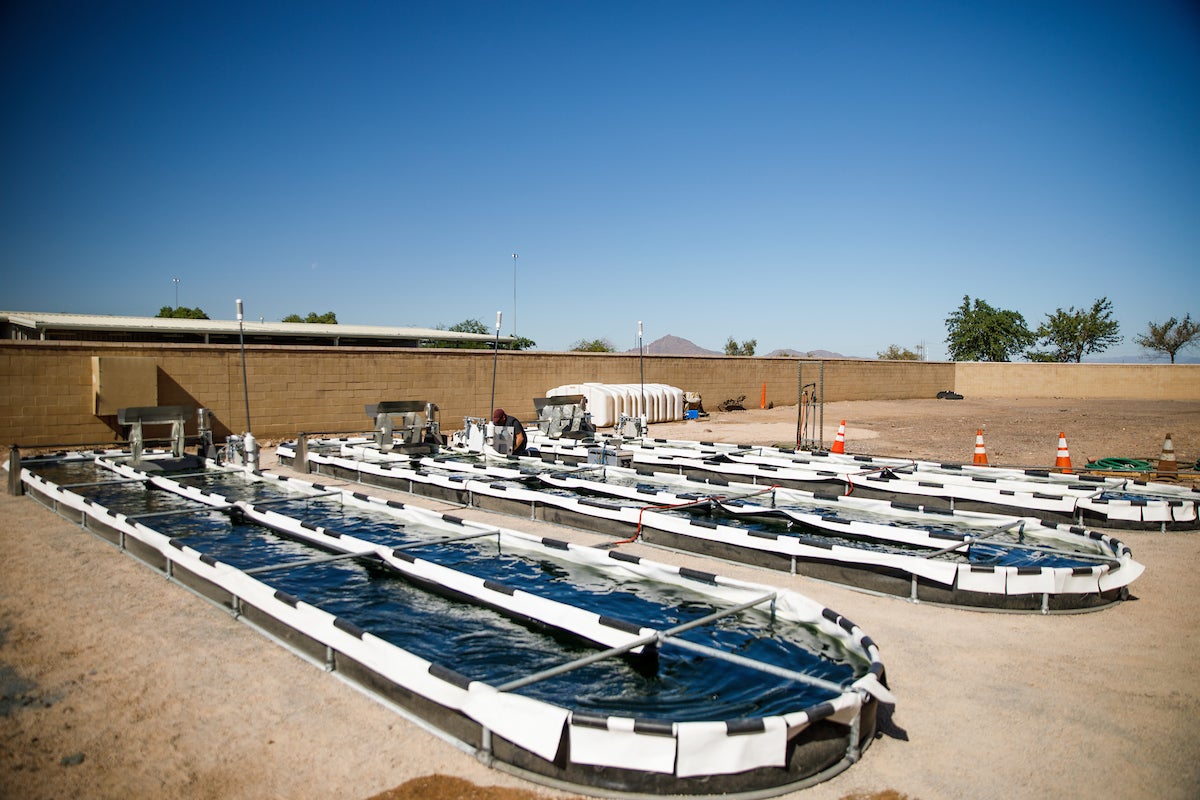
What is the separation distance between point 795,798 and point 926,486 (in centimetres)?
922

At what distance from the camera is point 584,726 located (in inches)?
158

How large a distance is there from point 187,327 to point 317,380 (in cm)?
1184

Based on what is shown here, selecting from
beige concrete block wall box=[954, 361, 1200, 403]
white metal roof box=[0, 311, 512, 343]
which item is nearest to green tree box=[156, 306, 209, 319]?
white metal roof box=[0, 311, 512, 343]

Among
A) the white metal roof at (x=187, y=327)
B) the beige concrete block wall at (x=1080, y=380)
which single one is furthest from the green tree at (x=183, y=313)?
the beige concrete block wall at (x=1080, y=380)

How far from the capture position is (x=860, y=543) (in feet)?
32.0

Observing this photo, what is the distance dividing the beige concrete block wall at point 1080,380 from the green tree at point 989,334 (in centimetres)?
2716

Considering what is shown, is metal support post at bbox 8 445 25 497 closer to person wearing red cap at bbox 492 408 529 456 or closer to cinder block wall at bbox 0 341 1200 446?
cinder block wall at bbox 0 341 1200 446

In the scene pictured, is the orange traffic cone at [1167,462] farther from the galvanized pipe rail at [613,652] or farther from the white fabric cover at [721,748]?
the white fabric cover at [721,748]

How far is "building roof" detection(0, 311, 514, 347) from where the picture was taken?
27.6m

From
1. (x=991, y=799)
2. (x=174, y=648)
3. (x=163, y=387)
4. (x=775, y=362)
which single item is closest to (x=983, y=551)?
(x=991, y=799)

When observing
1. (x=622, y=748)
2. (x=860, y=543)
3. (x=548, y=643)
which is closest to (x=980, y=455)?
(x=860, y=543)

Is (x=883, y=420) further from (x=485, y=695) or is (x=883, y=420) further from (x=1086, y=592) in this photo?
(x=485, y=695)

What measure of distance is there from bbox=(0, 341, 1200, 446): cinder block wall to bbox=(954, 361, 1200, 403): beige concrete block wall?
18.5m

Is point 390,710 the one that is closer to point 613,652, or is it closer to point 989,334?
point 613,652
